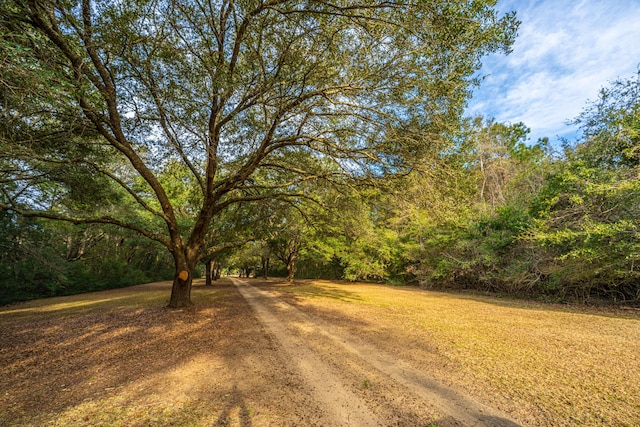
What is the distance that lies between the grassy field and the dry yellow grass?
24 mm

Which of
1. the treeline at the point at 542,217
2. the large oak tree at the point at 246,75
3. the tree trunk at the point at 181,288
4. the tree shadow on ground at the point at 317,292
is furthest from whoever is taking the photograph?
the tree shadow on ground at the point at 317,292

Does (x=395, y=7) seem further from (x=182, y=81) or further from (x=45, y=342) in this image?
(x=45, y=342)

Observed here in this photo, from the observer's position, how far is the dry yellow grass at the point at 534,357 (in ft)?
10.6

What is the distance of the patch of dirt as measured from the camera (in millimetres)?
2965

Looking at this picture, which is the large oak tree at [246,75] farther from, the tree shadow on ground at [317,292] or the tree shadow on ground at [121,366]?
the tree shadow on ground at [317,292]

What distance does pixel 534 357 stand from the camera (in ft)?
16.3

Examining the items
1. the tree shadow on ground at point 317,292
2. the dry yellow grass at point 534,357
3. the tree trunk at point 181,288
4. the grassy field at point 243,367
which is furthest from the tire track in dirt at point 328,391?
the tree shadow on ground at point 317,292

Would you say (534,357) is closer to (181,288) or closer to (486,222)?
(181,288)

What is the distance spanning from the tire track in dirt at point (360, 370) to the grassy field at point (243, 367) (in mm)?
332

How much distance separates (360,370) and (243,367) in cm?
203

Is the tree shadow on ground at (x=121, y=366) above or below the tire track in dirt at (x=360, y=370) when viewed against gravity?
above

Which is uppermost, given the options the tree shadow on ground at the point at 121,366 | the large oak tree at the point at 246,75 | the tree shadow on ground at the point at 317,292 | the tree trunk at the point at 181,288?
the large oak tree at the point at 246,75

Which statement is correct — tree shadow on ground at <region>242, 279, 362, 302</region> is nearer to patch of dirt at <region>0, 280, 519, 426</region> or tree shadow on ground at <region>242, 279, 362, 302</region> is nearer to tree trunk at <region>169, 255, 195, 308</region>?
tree trunk at <region>169, 255, 195, 308</region>

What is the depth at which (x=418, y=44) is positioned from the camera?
18.4ft
